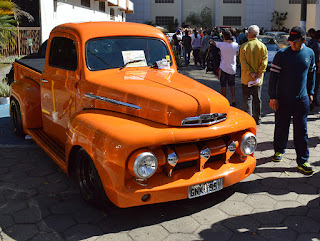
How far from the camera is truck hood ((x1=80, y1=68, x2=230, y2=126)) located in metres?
3.85

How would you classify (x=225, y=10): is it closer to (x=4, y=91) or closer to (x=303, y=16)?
(x=303, y=16)

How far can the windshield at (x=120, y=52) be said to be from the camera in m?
4.68

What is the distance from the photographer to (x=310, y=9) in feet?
150

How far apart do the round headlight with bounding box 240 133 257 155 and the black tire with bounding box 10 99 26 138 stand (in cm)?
403

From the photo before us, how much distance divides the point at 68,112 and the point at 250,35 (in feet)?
13.6

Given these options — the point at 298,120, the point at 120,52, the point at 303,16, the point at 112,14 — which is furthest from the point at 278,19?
the point at 120,52

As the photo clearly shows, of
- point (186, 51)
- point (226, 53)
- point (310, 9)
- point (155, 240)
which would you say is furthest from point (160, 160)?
point (310, 9)

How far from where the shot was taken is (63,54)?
508 centimetres

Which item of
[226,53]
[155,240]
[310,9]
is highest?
[310,9]

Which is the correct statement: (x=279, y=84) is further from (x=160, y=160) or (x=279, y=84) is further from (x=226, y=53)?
(x=226, y=53)

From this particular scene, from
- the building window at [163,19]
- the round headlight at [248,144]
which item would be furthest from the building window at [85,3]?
the building window at [163,19]

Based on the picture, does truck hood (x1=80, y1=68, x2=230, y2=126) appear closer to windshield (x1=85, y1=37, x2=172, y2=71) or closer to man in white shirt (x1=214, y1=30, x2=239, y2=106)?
windshield (x1=85, y1=37, x2=172, y2=71)

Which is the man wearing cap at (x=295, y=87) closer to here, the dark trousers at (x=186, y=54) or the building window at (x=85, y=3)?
the dark trousers at (x=186, y=54)

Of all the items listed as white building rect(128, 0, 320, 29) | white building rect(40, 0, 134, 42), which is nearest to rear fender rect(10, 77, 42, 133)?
white building rect(40, 0, 134, 42)
